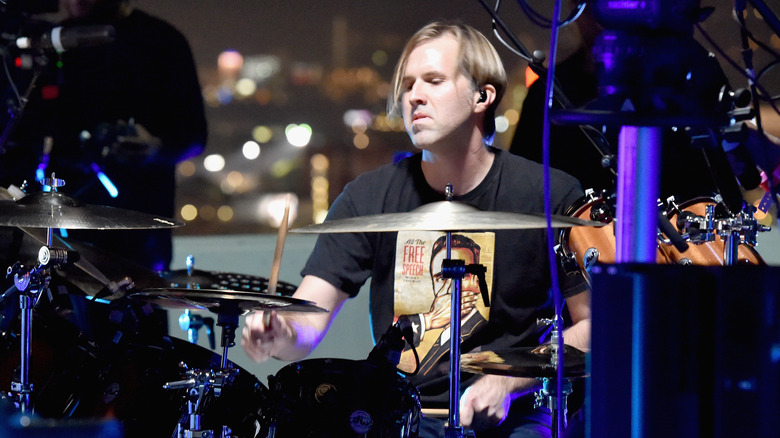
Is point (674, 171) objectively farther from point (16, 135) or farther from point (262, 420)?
point (16, 135)

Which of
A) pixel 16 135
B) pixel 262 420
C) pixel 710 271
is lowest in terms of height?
pixel 262 420

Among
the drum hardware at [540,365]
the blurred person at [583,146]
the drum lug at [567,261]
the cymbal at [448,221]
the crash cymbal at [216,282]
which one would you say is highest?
the blurred person at [583,146]

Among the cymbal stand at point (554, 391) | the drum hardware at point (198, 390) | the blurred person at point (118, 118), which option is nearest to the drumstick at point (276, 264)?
the drum hardware at point (198, 390)

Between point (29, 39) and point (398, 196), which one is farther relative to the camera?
point (398, 196)

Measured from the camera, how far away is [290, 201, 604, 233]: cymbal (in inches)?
61.2

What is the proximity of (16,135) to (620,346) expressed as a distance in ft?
9.46

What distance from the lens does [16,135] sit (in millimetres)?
3113

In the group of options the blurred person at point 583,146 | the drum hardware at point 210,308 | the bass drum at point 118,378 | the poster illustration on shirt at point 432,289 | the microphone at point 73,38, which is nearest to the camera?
the drum hardware at point 210,308

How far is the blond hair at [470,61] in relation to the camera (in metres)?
2.37

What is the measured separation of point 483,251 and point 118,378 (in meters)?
0.98

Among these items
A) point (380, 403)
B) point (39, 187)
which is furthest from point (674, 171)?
point (39, 187)

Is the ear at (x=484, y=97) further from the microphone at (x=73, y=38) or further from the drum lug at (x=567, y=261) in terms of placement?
the microphone at (x=73, y=38)

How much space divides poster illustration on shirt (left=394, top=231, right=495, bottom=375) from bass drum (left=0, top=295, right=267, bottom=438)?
47 centimetres

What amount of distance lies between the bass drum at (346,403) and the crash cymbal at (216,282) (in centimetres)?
62
